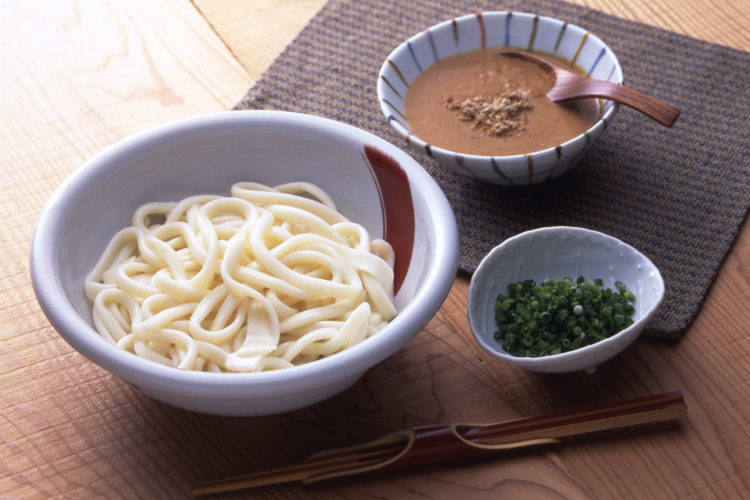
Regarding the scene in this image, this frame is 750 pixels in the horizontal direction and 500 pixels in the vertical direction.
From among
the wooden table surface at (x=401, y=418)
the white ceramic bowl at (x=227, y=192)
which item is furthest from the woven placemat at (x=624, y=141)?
the white ceramic bowl at (x=227, y=192)

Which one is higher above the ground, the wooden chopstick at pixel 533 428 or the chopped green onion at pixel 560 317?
the chopped green onion at pixel 560 317

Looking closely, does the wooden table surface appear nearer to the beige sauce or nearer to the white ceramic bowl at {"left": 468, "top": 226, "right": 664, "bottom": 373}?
the white ceramic bowl at {"left": 468, "top": 226, "right": 664, "bottom": 373}

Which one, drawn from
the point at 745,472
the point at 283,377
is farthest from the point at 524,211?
the point at 283,377

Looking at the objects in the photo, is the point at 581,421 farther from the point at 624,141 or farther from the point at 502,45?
the point at 502,45

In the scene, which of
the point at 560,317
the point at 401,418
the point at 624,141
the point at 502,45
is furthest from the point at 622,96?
the point at 401,418

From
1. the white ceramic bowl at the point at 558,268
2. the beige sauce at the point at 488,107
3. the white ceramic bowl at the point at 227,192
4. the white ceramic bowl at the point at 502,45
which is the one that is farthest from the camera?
the beige sauce at the point at 488,107

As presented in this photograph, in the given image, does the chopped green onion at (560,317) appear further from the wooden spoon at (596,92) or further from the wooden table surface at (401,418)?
the wooden spoon at (596,92)
